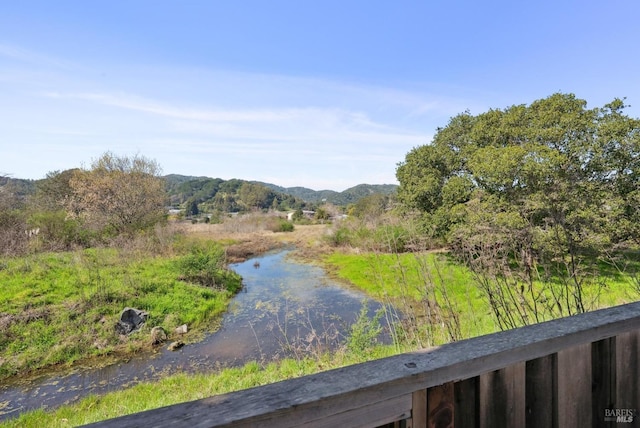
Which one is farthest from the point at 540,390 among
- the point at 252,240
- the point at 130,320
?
the point at 252,240

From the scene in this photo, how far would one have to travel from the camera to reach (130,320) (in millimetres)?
7199

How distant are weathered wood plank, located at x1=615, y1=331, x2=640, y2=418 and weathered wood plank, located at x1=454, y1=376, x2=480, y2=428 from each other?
63 cm

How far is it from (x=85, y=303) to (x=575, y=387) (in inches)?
368

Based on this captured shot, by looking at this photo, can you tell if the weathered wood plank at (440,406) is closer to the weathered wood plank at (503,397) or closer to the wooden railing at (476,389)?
the wooden railing at (476,389)

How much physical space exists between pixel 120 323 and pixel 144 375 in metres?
2.31

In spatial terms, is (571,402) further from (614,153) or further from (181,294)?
(614,153)

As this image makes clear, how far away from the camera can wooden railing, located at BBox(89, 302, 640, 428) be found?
21.6 inches

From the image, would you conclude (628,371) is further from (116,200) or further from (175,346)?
(116,200)

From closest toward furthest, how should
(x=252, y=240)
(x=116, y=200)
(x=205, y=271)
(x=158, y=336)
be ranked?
(x=158, y=336)
(x=205, y=271)
(x=116, y=200)
(x=252, y=240)

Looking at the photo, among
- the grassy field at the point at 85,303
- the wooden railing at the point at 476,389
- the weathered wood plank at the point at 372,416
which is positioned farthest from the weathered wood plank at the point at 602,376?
the grassy field at the point at 85,303

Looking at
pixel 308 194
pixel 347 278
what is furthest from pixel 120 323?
pixel 308 194

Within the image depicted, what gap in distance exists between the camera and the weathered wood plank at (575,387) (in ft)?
3.02

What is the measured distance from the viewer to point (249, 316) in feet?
26.6

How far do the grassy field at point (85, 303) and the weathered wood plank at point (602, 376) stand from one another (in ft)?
24.4
